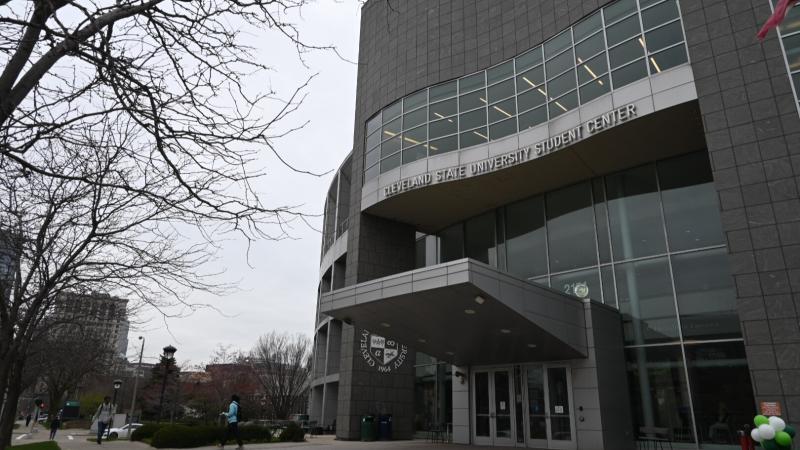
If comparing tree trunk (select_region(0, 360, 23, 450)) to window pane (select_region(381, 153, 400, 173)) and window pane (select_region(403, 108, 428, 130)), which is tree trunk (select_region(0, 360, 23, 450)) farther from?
window pane (select_region(403, 108, 428, 130))

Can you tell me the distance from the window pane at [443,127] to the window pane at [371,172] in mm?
3389

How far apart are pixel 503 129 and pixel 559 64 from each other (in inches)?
120

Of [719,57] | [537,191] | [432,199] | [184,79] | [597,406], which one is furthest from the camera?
[432,199]

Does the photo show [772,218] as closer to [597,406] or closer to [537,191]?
[597,406]

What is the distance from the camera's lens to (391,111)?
24656mm

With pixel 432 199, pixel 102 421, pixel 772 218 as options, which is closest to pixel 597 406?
pixel 772 218

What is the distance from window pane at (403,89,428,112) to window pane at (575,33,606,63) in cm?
701

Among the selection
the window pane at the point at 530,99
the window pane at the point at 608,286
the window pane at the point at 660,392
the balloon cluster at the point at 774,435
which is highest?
the window pane at the point at 530,99

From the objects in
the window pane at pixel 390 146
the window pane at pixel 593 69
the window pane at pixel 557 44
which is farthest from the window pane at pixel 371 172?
the window pane at pixel 593 69

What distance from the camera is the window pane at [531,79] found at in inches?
771

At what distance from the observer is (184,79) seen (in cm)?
539

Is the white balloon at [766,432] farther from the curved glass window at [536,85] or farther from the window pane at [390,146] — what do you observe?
the window pane at [390,146]

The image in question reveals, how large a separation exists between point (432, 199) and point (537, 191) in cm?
443

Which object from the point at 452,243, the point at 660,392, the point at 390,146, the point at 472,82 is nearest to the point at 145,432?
the point at 452,243
